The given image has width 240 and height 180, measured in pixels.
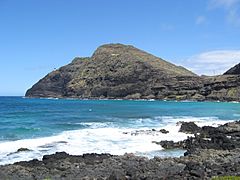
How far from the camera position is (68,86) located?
19512 cm

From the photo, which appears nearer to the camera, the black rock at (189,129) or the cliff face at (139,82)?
the black rock at (189,129)

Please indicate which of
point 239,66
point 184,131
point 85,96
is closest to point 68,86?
point 85,96

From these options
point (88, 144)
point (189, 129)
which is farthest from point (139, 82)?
point (88, 144)

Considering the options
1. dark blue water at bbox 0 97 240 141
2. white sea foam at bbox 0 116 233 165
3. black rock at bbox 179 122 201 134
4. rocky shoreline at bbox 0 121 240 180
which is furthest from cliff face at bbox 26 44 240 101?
rocky shoreline at bbox 0 121 240 180

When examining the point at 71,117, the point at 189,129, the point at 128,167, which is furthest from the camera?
the point at 71,117

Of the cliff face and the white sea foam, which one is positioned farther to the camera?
the cliff face

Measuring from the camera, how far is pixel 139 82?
548 feet

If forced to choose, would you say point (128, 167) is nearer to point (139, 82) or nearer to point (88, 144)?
point (88, 144)

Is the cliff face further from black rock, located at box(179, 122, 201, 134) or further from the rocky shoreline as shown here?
the rocky shoreline

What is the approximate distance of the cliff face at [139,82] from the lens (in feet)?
472

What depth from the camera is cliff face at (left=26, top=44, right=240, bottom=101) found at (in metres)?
144

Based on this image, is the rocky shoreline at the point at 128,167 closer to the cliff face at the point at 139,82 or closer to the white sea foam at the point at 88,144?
the white sea foam at the point at 88,144

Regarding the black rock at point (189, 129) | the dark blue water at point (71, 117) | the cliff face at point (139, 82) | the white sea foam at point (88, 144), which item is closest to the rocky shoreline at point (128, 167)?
the white sea foam at point (88, 144)

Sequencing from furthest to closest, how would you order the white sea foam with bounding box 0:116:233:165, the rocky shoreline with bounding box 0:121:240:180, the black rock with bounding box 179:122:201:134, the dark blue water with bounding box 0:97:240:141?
1. the dark blue water with bounding box 0:97:240:141
2. the black rock with bounding box 179:122:201:134
3. the white sea foam with bounding box 0:116:233:165
4. the rocky shoreline with bounding box 0:121:240:180
